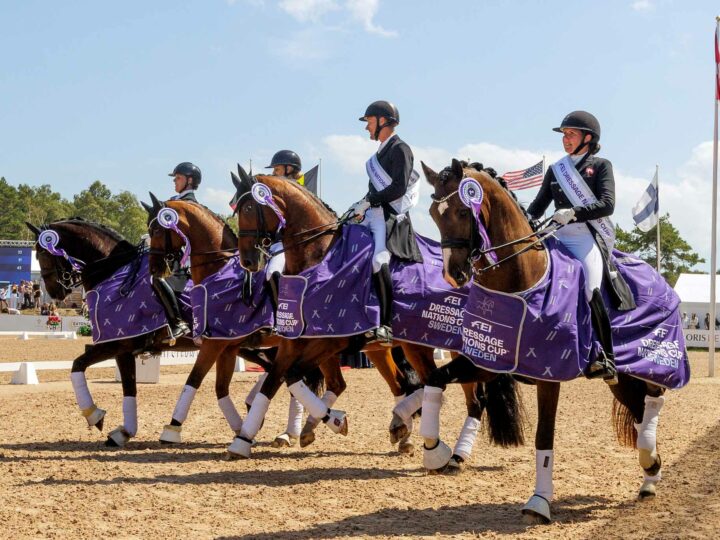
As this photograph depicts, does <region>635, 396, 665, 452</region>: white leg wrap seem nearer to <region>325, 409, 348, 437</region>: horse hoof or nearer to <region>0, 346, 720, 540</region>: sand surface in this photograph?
<region>0, 346, 720, 540</region>: sand surface

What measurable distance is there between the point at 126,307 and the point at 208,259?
1174 millimetres

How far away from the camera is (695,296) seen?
4116 centimetres

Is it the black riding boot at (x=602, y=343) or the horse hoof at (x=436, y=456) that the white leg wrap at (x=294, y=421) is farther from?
the black riding boot at (x=602, y=343)

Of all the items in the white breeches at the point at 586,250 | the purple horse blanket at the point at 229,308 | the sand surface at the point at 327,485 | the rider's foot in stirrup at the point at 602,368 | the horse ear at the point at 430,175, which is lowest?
the sand surface at the point at 327,485

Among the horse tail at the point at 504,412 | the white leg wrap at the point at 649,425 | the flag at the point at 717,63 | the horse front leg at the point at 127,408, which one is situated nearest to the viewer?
Result: the white leg wrap at the point at 649,425

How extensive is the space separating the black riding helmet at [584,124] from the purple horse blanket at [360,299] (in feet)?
7.52

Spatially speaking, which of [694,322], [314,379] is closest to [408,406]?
[314,379]

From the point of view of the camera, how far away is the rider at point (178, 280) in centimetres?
1015

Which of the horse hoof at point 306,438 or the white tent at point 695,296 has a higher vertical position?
the white tent at point 695,296

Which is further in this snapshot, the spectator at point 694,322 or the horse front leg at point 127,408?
the spectator at point 694,322

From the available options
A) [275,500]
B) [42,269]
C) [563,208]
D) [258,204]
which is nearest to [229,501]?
[275,500]

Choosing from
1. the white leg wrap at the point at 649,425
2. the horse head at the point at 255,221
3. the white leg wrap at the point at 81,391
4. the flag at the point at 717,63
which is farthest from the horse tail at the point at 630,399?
the flag at the point at 717,63

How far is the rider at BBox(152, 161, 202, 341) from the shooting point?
10148mm

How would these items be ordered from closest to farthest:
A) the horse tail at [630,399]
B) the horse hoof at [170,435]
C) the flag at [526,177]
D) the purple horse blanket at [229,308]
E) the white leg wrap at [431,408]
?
the white leg wrap at [431,408], the horse tail at [630,399], the purple horse blanket at [229,308], the horse hoof at [170,435], the flag at [526,177]
